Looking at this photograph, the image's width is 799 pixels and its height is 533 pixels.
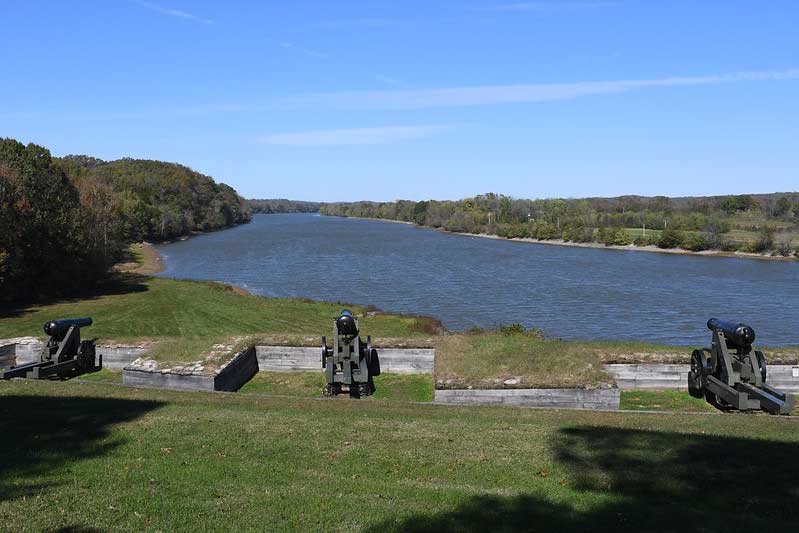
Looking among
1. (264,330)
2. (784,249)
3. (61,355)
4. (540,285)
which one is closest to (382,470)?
(61,355)

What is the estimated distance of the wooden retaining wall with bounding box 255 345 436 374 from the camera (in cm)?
1670

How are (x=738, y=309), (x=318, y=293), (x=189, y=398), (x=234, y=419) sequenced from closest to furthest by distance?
(x=234, y=419)
(x=189, y=398)
(x=738, y=309)
(x=318, y=293)

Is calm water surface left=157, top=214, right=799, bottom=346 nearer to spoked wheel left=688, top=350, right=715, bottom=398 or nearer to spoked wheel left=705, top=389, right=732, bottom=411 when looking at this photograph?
spoked wheel left=688, top=350, right=715, bottom=398

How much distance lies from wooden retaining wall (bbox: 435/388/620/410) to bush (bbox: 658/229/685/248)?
276ft

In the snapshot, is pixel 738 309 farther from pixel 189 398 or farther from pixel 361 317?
pixel 189 398

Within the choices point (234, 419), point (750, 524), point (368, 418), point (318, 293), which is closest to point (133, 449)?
point (234, 419)

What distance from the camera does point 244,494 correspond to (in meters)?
6.63

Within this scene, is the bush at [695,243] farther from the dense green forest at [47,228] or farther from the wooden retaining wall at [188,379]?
the wooden retaining wall at [188,379]

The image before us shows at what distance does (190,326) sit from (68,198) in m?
15.4

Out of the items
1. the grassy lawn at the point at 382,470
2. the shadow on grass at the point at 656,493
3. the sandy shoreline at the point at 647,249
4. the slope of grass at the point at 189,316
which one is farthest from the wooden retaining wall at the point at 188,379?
the sandy shoreline at the point at 647,249

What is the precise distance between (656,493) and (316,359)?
1129cm

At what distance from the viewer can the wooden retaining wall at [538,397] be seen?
13.4 metres

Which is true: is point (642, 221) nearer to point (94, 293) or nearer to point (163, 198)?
point (163, 198)

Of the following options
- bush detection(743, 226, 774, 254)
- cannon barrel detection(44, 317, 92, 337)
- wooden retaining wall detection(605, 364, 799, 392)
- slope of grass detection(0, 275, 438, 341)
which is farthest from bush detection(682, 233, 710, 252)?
cannon barrel detection(44, 317, 92, 337)
